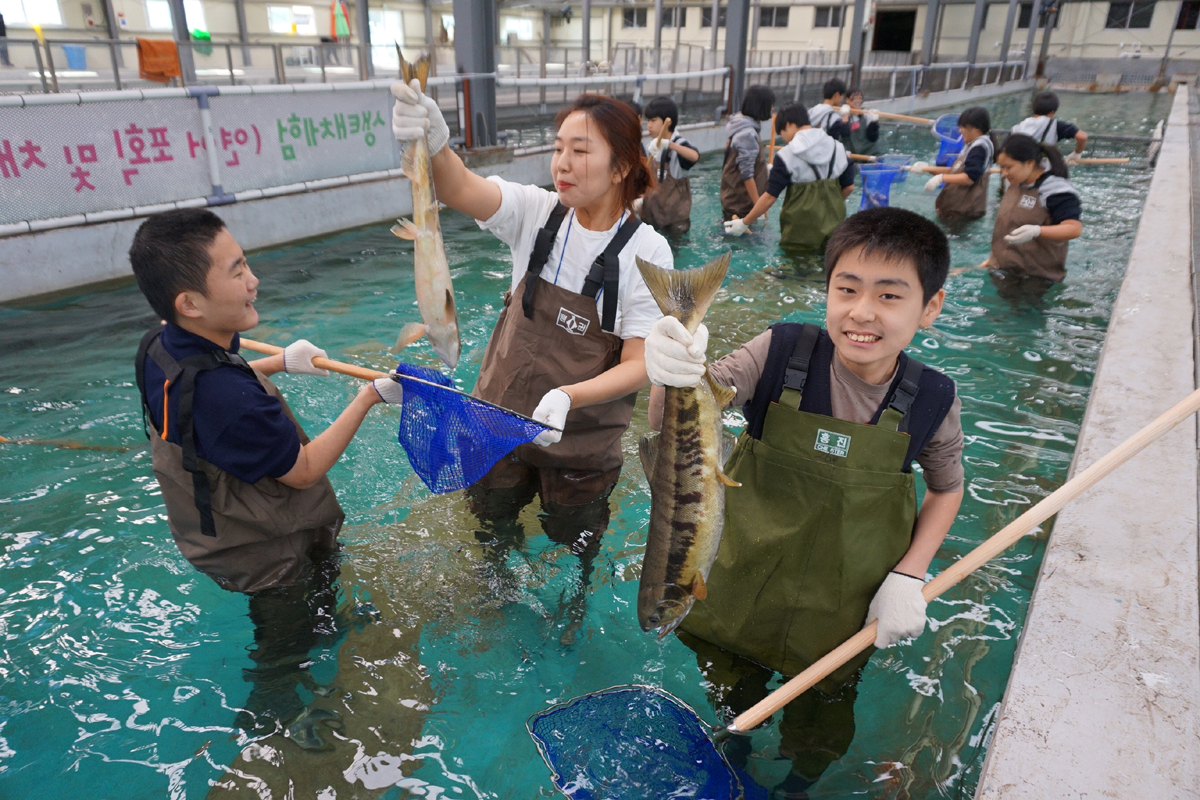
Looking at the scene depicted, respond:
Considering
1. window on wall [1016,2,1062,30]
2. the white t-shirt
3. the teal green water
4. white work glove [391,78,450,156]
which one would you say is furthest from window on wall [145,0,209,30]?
window on wall [1016,2,1062,30]

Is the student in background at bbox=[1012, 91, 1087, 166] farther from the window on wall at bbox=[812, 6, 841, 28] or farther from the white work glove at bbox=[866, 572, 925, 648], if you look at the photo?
the window on wall at bbox=[812, 6, 841, 28]

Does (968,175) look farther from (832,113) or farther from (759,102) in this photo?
(759,102)

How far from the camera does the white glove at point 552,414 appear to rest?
2803 millimetres

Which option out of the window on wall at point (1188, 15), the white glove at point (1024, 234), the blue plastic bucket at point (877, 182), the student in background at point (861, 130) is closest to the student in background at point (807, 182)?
the blue plastic bucket at point (877, 182)

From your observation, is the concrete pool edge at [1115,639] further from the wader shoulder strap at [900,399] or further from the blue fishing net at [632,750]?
the wader shoulder strap at [900,399]

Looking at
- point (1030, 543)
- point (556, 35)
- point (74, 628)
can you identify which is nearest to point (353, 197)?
point (74, 628)

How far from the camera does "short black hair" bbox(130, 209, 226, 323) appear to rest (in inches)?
96.7

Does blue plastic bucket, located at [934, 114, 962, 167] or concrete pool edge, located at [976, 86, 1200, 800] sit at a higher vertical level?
blue plastic bucket, located at [934, 114, 962, 167]

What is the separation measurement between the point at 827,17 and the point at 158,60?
45.1 metres

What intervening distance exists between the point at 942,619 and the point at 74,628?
4.34 m

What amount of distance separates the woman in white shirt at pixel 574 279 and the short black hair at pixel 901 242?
2.73ft

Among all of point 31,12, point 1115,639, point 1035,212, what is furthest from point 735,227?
point 31,12

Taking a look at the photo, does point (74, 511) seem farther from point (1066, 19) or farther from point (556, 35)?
point (1066, 19)

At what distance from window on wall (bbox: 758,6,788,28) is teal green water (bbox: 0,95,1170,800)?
48.1m
